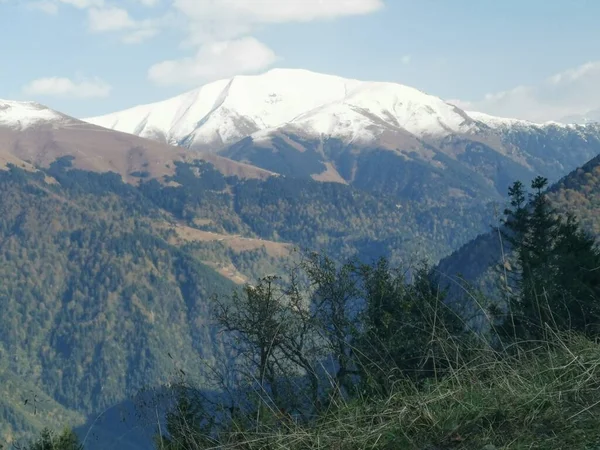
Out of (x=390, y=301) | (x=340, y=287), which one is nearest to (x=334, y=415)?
(x=390, y=301)

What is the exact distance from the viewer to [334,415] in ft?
15.5

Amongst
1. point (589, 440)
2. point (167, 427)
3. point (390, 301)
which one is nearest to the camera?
point (589, 440)

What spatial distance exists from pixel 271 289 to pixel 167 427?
45.9 feet

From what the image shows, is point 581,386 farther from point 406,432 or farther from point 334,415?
point 334,415

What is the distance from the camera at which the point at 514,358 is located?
531cm

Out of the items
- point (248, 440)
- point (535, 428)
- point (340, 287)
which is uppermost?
point (535, 428)

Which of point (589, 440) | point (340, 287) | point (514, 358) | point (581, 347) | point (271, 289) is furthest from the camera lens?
point (340, 287)

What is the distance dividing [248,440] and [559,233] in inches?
1362

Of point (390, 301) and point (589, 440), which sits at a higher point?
point (589, 440)

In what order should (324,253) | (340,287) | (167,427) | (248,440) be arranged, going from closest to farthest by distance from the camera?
(248,440)
(167,427)
(340,287)
(324,253)

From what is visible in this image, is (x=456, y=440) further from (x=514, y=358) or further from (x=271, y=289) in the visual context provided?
(x=271, y=289)

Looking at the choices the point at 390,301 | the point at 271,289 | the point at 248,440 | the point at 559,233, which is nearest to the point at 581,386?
the point at 248,440

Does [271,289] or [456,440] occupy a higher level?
[456,440]

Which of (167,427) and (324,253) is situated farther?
(324,253)
